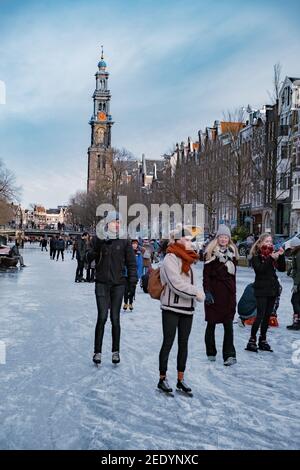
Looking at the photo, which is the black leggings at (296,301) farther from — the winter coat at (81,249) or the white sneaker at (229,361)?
the winter coat at (81,249)

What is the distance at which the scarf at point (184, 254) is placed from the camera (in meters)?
6.10

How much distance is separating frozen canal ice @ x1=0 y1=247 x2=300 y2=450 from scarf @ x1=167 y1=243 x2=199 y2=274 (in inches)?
52.0

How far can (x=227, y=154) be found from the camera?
47.7 metres

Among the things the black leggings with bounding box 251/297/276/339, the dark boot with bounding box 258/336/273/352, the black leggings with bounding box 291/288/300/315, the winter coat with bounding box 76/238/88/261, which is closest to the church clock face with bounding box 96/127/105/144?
the winter coat with bounding box 76/238/88/261

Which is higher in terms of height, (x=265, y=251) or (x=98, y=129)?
(x=98, y=129)

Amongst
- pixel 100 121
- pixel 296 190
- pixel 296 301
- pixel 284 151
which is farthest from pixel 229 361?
pixel 100 121

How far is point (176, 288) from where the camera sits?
6.01 meters

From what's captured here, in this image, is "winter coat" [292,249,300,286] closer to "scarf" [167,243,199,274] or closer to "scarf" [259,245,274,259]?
"scarf" [259,245,274,259]

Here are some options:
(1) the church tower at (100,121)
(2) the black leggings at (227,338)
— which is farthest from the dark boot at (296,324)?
(1) the church tower at (100,121)

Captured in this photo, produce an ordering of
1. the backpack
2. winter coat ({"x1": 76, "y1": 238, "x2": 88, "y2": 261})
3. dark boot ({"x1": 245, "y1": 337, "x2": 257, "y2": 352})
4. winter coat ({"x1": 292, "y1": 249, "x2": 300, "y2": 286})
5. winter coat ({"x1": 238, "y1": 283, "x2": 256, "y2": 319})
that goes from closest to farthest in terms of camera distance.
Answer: the backpack
dark boot ({"x1": 245, "y1": 337, "x2": 257, "y2": 352})
winter coat ({"x1": 292, "y1": 249, "x2": 300, "y2": 286})
winter coat ({"x1": 238, "y1": 283, "x2": 256, "y2": 319})
winter coat ({"x1": 76, "y1": 238, "x2": 88, "y2": 261})

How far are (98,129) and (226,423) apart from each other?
13132 centimetres

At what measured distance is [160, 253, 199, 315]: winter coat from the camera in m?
6.02
